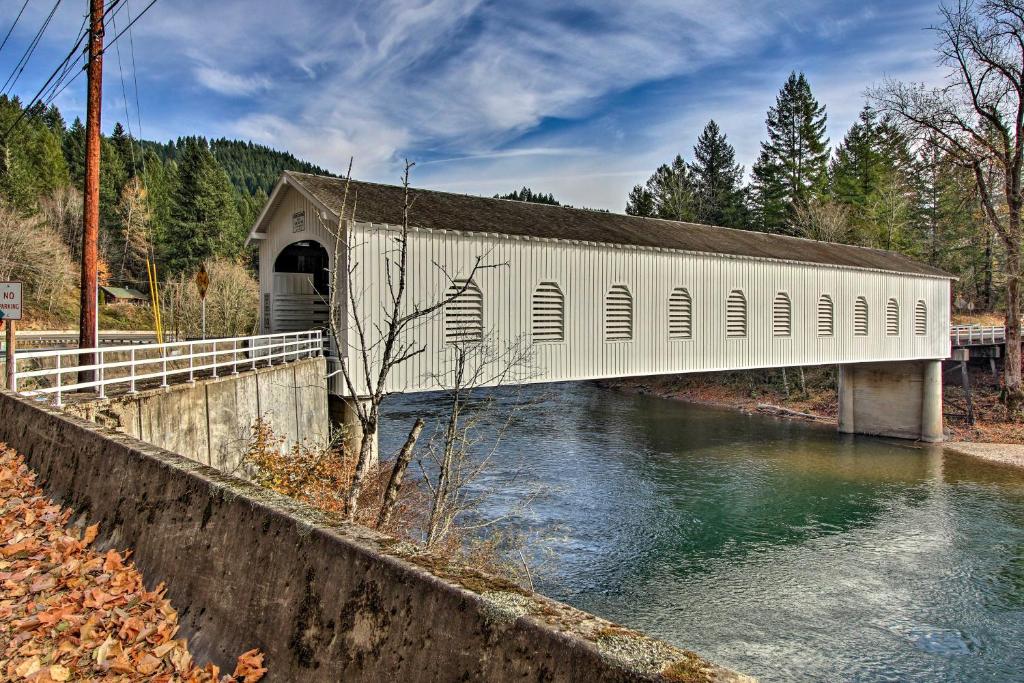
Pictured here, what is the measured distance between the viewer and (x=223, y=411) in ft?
34.9

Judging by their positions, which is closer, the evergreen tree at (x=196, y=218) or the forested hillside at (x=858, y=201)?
the forested hillside at (x=858, y=201)

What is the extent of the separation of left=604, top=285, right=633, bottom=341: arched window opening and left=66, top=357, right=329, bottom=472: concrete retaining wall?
7.09 metres

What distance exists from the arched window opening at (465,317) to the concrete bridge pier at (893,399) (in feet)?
69.3

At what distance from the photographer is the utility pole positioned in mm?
10898

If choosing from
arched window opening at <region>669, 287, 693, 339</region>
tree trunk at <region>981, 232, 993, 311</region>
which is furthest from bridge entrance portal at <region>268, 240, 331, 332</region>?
tree trunk at <region>981, 232, 993, 311</region>

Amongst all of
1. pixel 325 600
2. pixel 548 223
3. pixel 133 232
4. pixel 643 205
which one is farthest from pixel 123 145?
pixel 325 600

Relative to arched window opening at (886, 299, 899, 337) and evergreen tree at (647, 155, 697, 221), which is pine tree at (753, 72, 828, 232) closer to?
evergreen tree at (647, 155, 697, 221)

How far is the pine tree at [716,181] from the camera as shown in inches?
2218

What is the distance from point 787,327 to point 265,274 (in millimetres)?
15694

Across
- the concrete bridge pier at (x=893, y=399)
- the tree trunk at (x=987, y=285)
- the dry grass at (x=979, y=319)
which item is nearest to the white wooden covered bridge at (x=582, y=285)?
the concrete bridge pier at (x=893, y=399)

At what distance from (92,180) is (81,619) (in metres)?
9.38

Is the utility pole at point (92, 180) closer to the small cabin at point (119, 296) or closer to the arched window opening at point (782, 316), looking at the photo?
the arched window opening at point (782, 316)

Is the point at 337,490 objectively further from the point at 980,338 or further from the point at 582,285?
the point at 980,338

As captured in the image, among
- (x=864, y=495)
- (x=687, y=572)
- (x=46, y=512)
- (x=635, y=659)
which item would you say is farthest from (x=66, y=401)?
(x=864, y=495)
